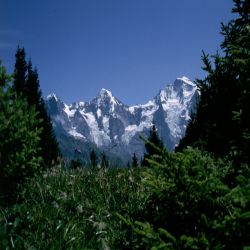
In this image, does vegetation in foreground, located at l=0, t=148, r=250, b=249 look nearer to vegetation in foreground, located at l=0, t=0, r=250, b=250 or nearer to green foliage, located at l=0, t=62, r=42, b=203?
vegetation in foreground, located at l=0, t=0, r=250, b=250

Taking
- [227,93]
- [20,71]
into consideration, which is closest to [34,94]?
[20,71]

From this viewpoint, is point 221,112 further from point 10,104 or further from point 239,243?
point 10,104

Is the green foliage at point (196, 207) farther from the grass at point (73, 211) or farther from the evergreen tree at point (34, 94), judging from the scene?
the evergreen tree at point (34, 94)

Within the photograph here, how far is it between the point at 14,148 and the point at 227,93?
226 inches

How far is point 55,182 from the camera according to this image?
9312mm

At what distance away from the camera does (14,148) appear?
956cm

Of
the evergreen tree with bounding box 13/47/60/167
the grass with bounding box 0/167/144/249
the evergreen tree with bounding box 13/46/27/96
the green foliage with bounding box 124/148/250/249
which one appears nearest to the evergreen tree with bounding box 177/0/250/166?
the green foliage with bounding box 124/148/250/249

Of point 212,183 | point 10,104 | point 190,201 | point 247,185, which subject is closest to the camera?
point 247,185

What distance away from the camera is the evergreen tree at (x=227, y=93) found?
17.7 feet

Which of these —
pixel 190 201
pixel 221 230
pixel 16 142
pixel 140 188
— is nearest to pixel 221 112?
pixel 190 201

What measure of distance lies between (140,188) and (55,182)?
2154 millimetres

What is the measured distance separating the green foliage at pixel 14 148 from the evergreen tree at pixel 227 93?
4904 mm

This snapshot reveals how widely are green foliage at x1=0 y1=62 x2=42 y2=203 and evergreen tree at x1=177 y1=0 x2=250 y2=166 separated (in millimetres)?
4904

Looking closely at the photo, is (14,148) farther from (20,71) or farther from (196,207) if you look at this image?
(20,71)
